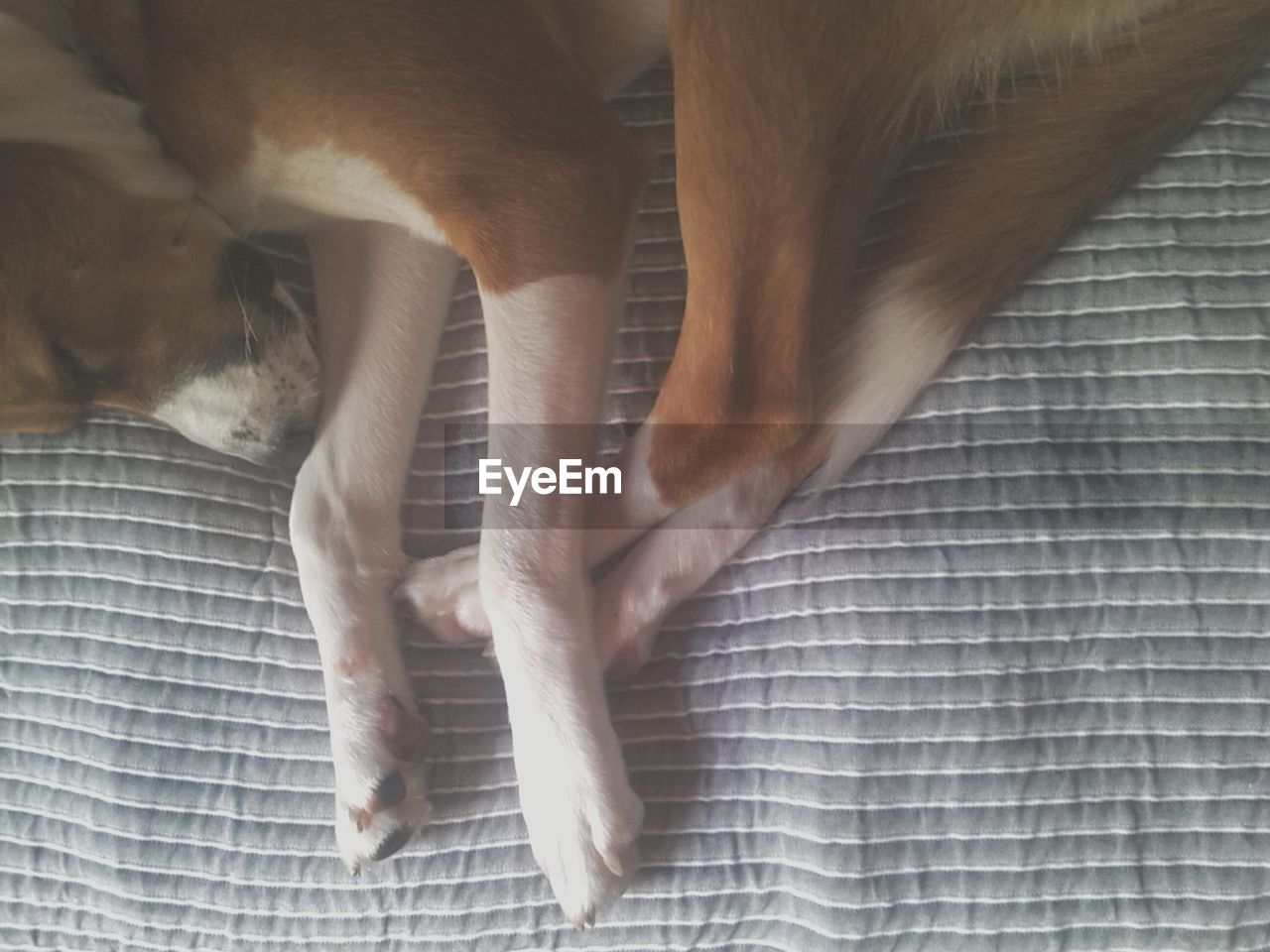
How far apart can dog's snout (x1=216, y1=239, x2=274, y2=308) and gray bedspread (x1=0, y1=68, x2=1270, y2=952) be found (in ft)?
0.68

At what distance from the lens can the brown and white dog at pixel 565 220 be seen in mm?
831

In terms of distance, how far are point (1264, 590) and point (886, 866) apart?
0.45 meters

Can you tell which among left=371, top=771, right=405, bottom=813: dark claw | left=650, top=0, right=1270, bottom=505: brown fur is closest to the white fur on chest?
left=650, top=0, right=1270, bottom=505: brown fur

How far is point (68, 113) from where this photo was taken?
2.68ft

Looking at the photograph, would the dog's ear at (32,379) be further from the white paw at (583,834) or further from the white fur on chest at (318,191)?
the white paw at (583,834)

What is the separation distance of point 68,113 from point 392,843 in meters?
0.77

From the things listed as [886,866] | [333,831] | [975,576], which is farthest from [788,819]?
[333,831]

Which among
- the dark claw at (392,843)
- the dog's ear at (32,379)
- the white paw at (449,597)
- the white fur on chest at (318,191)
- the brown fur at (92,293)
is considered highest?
the white fur on chest at (318,191)

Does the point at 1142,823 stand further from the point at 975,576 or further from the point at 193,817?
the point at 193,817

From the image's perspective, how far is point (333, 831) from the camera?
3.17ft

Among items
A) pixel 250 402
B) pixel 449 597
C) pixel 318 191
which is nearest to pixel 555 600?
pixel 449 597

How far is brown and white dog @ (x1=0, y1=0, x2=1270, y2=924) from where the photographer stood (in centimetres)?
83

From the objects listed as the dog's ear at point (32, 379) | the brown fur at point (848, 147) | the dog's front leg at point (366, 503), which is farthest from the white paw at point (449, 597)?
the dog's ear at point (32, 379)

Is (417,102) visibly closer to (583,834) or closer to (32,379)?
(32,379)
